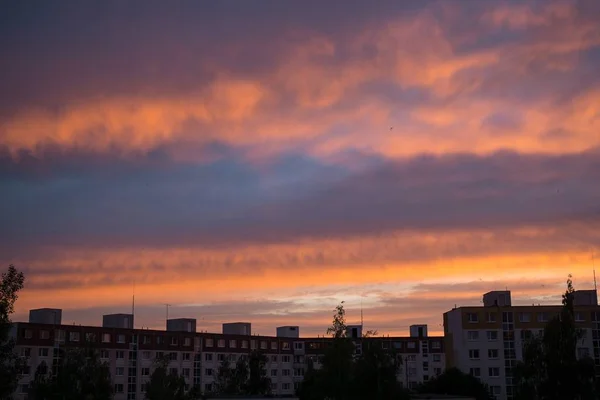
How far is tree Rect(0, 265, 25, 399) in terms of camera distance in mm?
50125

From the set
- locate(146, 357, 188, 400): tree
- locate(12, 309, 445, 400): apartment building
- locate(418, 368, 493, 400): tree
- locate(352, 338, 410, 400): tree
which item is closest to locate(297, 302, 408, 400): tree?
locate(352, 338, 410, 400): tree

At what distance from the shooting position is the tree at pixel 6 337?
1973 inches

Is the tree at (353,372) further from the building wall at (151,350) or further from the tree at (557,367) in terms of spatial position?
the building wall at (151,350)

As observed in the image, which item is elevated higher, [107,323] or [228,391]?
[107,323]

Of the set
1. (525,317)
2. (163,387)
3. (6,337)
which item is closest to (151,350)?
(163,387)

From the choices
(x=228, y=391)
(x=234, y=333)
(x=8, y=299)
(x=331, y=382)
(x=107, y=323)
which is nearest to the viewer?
(x=8, y=299)

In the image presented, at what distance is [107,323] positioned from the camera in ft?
566

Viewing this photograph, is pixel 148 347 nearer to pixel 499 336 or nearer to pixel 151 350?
pixel 151 350

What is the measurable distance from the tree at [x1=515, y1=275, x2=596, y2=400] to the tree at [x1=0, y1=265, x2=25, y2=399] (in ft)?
161

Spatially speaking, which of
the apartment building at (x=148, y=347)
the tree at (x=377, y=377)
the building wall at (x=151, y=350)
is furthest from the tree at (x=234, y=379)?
the tree at (x=377, y=377)

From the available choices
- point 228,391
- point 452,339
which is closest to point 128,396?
point 228,391

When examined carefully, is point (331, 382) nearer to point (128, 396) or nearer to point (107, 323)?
point (128, 396)

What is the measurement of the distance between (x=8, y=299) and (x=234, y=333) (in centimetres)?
14752

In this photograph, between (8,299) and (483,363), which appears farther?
(483,363)
